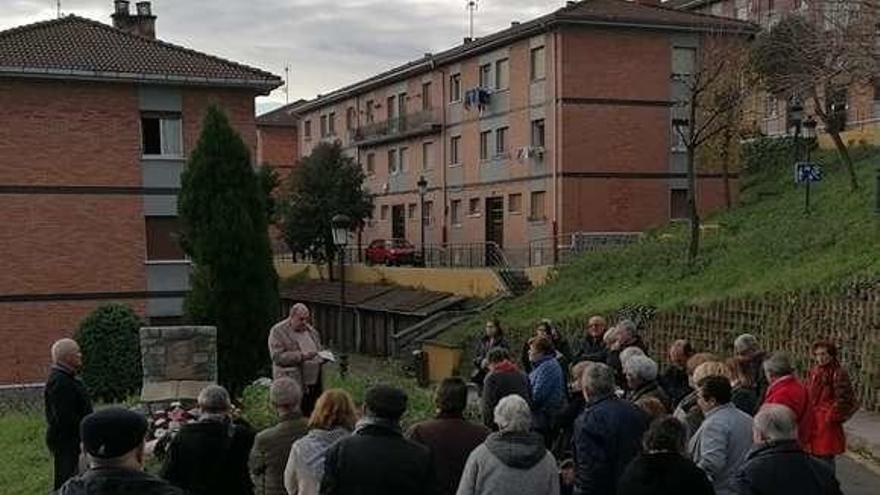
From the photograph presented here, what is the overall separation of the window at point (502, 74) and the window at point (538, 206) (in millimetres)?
4998

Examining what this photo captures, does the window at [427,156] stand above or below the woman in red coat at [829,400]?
above

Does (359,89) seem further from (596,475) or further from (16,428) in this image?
(596,475)

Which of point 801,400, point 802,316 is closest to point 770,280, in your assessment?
point 802,316

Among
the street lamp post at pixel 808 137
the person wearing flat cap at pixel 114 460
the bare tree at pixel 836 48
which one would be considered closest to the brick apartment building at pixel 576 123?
the street lamp post at pixel 808 137

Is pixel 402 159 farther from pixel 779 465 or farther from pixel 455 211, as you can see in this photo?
pixel 779 465

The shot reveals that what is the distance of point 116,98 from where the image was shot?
1089 inches

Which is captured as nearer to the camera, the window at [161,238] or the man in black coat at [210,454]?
the man in black coat at [210,454]

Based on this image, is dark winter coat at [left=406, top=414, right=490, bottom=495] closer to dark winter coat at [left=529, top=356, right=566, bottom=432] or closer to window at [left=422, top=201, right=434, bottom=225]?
dark winter coat at [left=529, top=356, right=566, bottom=432]

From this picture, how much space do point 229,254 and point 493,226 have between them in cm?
2687

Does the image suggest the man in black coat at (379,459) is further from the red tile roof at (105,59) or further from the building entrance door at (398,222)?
the building entrance door at (398,222)

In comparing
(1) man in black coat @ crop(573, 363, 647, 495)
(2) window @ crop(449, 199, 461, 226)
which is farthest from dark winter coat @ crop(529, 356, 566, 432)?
(2) window @ crop(449, 199, 461, 226)

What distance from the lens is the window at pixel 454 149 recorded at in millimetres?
46897

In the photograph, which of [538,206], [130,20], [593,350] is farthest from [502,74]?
[593,350]

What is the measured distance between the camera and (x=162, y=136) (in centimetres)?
2833
